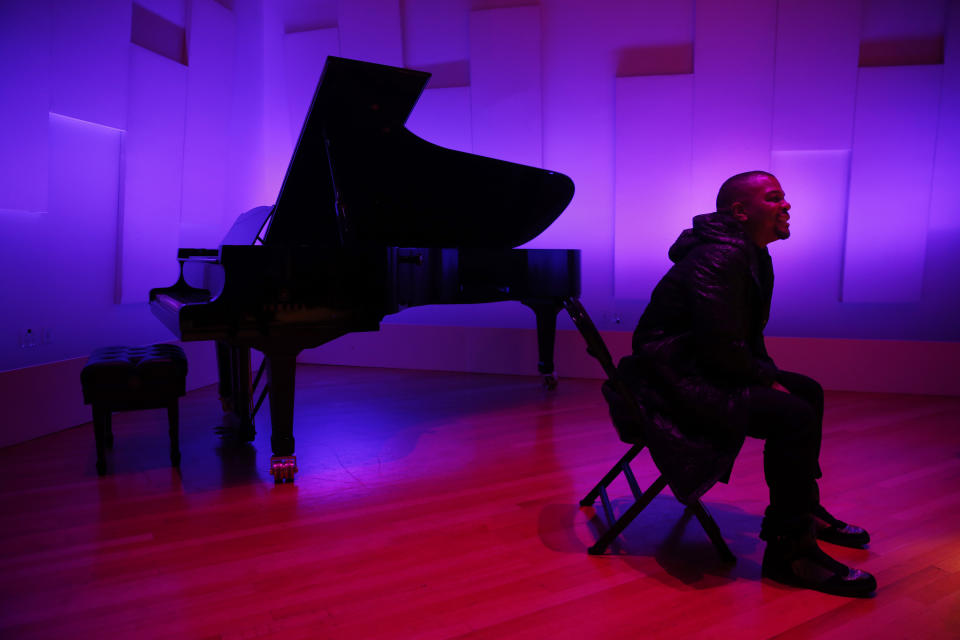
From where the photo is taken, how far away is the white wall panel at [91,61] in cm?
349

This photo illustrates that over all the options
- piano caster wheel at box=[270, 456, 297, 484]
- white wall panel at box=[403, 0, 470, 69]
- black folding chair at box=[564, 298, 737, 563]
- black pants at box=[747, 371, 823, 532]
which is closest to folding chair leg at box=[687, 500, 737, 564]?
black folding chair at box=[564, 298, 737, 563]

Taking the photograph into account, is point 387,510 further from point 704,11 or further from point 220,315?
point 704,11

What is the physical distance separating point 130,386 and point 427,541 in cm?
149

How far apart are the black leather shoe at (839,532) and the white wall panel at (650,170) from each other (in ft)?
9.77

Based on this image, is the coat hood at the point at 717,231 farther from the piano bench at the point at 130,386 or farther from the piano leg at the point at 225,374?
the piano leg at the point at 225,374

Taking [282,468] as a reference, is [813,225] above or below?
above

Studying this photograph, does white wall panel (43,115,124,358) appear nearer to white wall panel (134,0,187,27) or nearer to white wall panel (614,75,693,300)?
white wall panel (134,0,187,27)

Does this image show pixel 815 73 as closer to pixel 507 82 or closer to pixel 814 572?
pixel 507 82

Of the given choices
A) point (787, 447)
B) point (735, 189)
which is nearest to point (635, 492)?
point (787, 447)

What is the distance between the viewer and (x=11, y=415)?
3242 millimetres

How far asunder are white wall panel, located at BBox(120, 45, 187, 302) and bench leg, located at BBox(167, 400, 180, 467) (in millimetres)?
1532

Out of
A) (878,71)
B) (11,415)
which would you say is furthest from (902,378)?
(11,415)

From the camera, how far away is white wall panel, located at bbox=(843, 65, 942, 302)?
4.54 meters

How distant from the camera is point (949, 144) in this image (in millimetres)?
4496
